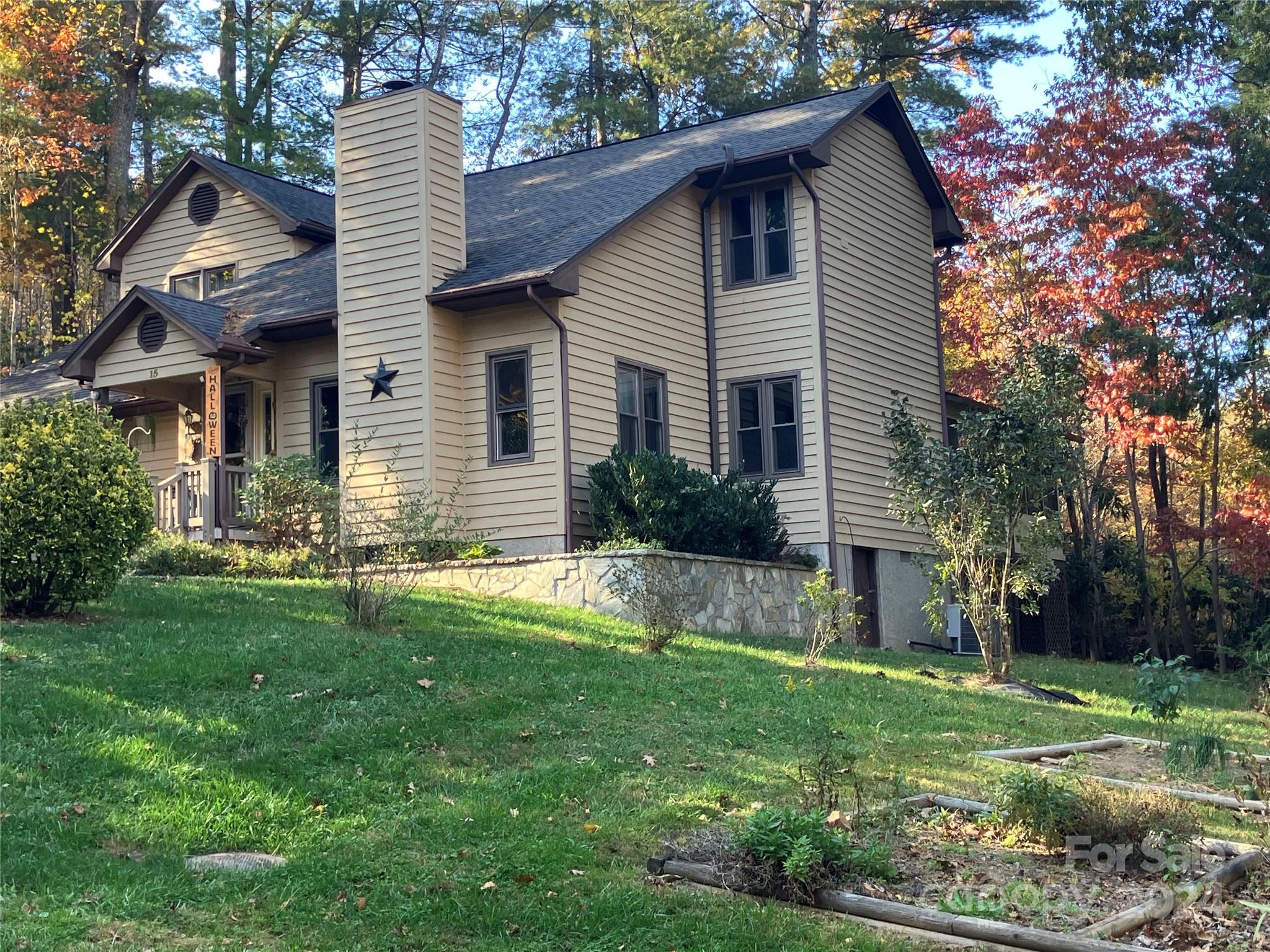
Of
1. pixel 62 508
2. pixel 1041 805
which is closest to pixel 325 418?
pixel 62 508

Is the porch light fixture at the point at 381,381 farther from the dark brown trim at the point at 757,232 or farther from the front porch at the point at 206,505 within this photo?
the dark brown trim at the point at 757,232

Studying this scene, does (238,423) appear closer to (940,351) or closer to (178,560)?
(178,560)

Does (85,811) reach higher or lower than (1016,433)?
lower

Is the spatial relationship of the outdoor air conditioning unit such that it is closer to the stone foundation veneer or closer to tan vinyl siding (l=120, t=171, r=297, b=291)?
the stone foundation veneer

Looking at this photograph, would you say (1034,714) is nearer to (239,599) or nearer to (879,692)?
(879,692)

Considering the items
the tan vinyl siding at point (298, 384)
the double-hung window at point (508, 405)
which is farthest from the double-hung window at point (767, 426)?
the tan vinyl siding at point (298, 384)

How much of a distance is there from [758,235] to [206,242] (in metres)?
A: 10.00

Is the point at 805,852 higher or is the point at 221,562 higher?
the point at 221,562

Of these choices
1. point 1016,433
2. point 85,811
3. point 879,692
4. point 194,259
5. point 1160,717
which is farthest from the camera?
point 194,259

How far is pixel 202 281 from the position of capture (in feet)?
76.1

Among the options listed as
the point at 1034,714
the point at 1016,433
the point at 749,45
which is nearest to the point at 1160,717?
the point at 1034,714

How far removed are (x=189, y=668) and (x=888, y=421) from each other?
321 inches

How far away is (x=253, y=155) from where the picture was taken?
34.5 metres

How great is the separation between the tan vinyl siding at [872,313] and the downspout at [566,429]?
13.9 ft
